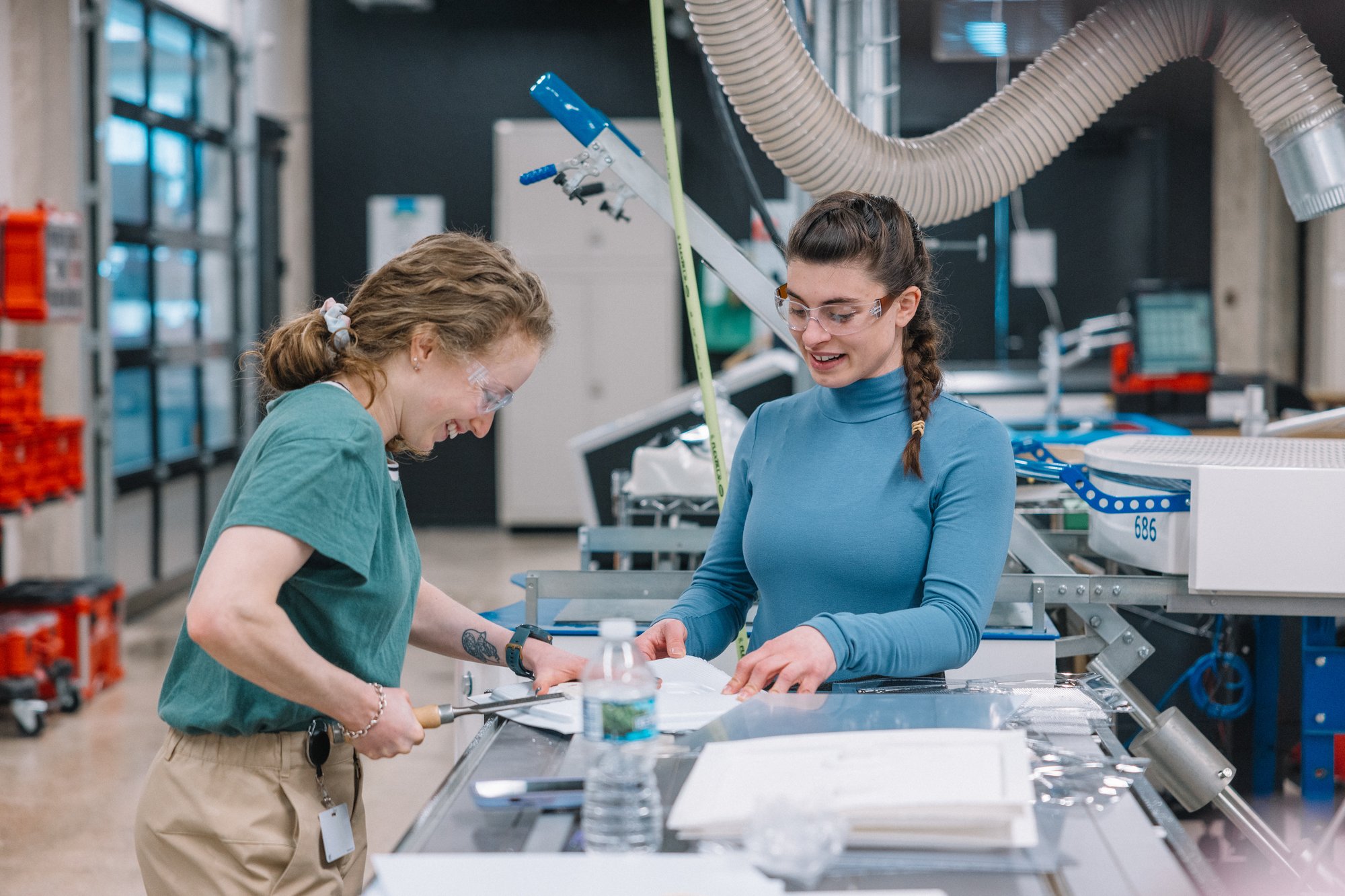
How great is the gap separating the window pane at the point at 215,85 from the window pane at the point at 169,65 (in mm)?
212

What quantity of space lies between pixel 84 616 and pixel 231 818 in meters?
3.30

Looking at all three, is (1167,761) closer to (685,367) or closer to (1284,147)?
(1284,147)

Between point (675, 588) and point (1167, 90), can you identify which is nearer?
point (675, 588)

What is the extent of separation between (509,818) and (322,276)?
7437 mm

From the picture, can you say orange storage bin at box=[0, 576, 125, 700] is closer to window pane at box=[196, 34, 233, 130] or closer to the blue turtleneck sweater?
window pane at box=[196, 34, 233, 130]

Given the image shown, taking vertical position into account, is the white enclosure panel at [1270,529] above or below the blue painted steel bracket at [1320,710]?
above

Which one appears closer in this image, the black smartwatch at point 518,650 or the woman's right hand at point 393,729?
the woman's right hand at point 393,729

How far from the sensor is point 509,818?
3.73 feet

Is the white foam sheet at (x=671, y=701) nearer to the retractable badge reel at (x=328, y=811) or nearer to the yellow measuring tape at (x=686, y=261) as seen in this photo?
the retractable badge reel at (x=328, y=811)

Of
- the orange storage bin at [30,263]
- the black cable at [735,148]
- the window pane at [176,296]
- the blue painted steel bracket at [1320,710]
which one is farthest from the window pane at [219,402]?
the blue painted steel bracket at [1320,710]

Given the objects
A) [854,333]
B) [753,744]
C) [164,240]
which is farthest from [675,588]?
[164,240]

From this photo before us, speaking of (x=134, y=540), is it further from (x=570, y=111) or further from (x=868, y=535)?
(x=868, y=535)

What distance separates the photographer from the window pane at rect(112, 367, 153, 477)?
217 inches

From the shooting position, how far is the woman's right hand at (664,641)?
1.58m
